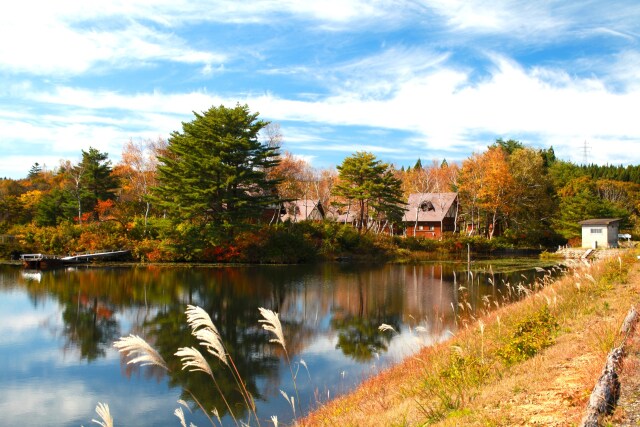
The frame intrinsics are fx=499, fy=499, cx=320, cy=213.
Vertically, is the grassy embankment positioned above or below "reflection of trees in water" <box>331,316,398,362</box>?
above

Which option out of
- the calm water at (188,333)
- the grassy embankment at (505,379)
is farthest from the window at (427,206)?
the grassy embankment at (505,379)

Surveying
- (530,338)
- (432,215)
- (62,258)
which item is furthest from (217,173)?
(530,338)

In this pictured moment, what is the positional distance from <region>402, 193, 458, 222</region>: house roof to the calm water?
1256 inches

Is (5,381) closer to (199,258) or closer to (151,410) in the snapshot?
(151,410)

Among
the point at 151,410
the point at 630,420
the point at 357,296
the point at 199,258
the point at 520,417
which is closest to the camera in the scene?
the point at 630,420

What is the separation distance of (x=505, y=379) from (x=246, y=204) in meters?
36.4

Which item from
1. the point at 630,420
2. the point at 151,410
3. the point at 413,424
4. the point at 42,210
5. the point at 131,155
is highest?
the point at 131,155

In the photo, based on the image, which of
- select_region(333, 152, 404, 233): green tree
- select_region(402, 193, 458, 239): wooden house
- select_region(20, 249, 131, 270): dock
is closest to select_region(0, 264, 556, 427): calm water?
select_region(20, 249, 131, 270): dock

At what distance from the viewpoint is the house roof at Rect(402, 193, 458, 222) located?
65125 millimetres

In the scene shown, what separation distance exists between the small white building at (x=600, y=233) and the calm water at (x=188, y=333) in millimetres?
19782

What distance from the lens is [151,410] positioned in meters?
10.6

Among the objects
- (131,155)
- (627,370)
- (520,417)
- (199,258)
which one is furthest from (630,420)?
(131,155)

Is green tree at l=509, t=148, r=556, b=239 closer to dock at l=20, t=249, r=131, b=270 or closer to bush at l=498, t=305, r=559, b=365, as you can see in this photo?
dock at l=20, t=249, r=131, b=270

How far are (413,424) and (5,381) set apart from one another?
35.1ft
